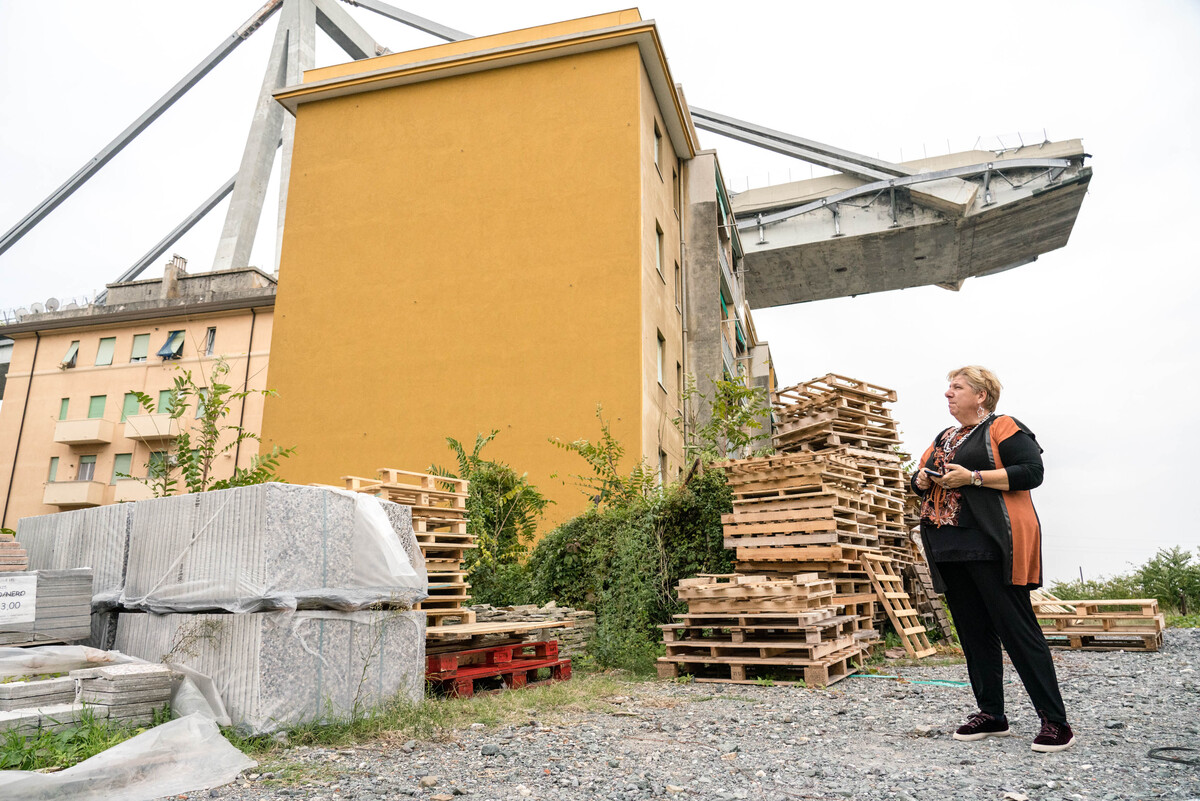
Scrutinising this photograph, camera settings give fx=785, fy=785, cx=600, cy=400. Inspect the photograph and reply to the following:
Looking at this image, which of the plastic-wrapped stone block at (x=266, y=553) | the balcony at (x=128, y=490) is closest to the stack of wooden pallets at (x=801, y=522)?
the plastic-wrapped stone block at (x=266, y=553)

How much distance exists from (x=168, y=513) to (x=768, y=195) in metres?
31.1

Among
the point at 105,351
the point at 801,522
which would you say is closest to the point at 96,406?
the point at 105,351

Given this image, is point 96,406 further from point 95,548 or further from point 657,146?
point 95,548

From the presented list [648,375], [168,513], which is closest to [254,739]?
[168,513]

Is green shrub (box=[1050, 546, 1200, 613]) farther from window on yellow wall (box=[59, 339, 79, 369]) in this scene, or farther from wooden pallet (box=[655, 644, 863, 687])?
window on yellow wall (box=[59, 339, 79, 369])

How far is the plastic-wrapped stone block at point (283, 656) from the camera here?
4957mm

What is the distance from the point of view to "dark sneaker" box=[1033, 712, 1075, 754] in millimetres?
4223

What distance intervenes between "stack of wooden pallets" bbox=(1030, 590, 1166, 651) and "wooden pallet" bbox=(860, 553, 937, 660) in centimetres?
164

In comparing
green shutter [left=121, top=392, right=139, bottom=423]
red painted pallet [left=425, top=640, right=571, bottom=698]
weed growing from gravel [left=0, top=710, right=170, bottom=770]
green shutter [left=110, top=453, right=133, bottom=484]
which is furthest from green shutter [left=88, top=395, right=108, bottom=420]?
weed growing from gravel [left=0, top=710, right=170, bottom=770]

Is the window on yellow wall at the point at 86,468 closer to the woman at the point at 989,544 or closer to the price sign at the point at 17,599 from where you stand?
the price sign at the point at 17,599

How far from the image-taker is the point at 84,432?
32.3 m

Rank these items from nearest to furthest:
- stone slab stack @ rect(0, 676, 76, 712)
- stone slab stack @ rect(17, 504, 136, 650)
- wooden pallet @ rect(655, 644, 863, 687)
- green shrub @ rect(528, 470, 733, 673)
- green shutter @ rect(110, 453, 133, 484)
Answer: stone slab stack @ rect(0, 676, 76, 712)
stone slab stack @ rect(17, 504, 136, 650)
wooden pallet @ rect(655, 644, 863, 687)
green shrub @ rect(528, 470, 733, 673)
green shutter @ rect(110, 453, 133, 484)

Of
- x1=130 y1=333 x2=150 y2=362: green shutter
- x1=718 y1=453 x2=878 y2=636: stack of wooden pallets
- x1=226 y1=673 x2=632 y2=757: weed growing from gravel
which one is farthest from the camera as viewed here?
x1=130 y1=333 x2=150 y2=362: green shutter

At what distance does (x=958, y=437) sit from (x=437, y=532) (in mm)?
5905
